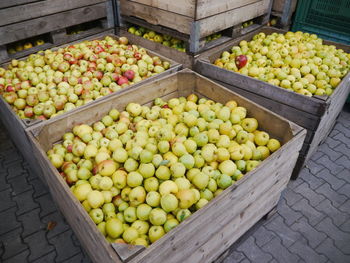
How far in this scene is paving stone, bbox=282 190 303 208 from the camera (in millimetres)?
3523

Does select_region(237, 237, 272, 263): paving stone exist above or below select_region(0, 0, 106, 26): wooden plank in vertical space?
below

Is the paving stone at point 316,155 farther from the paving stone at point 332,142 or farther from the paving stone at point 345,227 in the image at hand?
the paving stone at point 345,227

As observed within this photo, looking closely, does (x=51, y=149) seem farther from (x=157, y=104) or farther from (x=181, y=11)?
(x=181, y=11)

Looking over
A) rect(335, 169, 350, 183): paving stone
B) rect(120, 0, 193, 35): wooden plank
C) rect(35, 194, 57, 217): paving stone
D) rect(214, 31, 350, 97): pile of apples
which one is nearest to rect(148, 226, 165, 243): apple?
rect(35, 194, 57, 217): paving stone

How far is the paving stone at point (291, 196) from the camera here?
139 inches

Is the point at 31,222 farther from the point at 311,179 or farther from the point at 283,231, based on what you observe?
the point at 311,179

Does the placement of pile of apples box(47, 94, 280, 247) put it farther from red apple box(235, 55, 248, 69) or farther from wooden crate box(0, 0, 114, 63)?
wooden crate box(0, 0, 114, 63)

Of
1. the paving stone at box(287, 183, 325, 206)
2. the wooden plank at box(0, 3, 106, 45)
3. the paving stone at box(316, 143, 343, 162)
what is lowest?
the paving stone at box(287, 183, 325, 206)

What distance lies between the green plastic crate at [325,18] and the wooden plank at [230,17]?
83 centimetres

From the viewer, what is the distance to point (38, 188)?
3.67 metres

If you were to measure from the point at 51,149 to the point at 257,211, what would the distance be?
213cm

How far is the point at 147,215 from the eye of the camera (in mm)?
2146

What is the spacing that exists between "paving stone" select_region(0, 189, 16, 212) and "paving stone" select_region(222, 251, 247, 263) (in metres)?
2.58

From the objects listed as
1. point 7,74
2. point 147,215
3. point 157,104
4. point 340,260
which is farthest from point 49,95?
point 340,260
